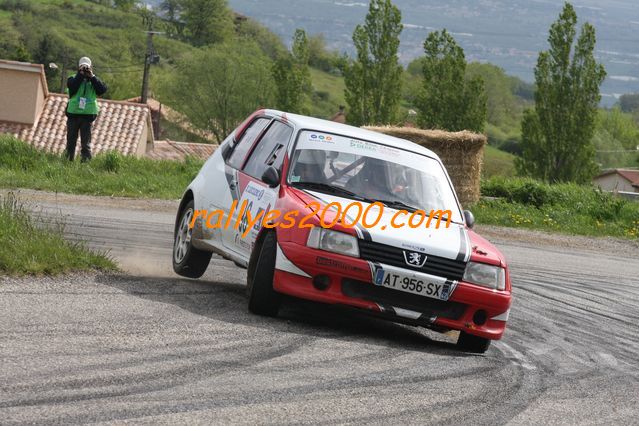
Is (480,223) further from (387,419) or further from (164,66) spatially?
(164,66)

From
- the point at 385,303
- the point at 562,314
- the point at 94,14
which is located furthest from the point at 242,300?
the point at 94,14

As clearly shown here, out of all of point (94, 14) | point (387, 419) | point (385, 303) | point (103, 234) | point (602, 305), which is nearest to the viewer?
point (387, 419)

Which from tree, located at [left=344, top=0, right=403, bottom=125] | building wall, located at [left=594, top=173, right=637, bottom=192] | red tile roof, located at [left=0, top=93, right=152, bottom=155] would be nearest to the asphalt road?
red tile roof, located at [left=0, top=93, right=152, bottom=155]

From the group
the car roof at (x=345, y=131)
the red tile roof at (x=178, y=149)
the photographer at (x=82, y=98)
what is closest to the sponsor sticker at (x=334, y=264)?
the car roof at (x=345, y=131)

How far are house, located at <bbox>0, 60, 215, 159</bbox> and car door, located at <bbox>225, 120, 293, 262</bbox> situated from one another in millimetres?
27648

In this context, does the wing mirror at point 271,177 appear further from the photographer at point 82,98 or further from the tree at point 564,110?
the tree at point 564,110

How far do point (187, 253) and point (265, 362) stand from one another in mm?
3823

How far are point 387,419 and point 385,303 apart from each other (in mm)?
2523

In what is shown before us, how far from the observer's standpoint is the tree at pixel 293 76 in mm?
122125

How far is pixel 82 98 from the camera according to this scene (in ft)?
67.8

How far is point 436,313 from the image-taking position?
8.45 m

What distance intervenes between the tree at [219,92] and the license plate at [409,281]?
125709 millimetres

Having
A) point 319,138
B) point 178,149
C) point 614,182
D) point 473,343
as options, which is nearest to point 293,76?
point 614,182

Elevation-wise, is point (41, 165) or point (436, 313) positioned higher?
point (436, 313)
